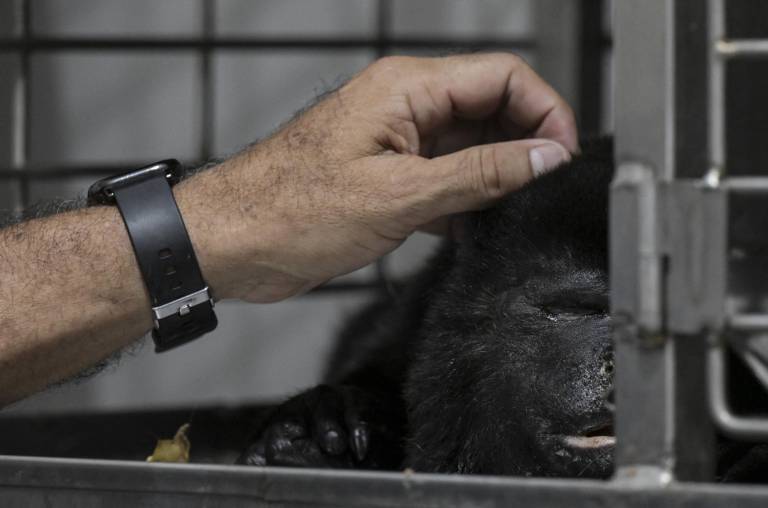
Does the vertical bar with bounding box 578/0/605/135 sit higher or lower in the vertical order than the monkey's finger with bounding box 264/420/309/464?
higher

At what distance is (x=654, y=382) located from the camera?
0.80 m

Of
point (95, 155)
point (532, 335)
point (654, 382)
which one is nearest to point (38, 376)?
point (532, 335)

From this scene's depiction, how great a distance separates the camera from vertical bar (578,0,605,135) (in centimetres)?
350

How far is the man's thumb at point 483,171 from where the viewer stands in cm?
144

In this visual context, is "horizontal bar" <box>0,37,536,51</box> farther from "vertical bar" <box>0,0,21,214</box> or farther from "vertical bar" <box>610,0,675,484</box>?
"vertical bar" <box>610,0,675,484</box>

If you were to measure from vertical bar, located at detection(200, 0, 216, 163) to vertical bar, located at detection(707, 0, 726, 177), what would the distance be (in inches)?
111

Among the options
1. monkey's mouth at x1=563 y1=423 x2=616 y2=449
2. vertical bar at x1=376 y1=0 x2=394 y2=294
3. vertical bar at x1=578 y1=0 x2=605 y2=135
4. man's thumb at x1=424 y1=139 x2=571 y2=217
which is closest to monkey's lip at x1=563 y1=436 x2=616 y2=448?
monkey's mouth at x1=563 y1=423 x2=616 y2=449

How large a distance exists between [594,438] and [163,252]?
2.20 ft

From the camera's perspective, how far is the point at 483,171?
4.76 ft

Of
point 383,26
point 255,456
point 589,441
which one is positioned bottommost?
point 255,456

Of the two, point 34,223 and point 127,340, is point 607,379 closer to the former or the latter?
point 127,340

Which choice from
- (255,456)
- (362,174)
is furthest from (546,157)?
(255,456)

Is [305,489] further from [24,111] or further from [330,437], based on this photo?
[24,111]

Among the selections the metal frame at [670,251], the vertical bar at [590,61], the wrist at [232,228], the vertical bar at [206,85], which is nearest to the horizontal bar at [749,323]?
the metal frame at [670,251]
